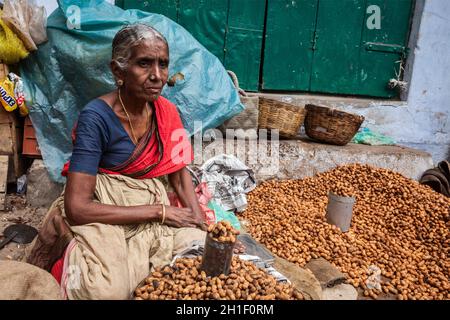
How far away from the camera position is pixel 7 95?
3270mm

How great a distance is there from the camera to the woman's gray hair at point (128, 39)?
2088mm

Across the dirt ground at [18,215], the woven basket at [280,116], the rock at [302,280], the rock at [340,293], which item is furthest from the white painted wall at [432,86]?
the dirt ground at [18,215]

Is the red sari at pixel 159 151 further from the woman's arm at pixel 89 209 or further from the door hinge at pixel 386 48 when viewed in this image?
the door hinge at pixel 386 48

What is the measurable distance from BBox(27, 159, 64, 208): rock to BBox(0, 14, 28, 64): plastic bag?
2.88 ft

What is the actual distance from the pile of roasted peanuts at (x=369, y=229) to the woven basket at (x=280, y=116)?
0.56 metres

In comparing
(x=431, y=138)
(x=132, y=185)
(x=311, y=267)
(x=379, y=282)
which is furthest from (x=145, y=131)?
(x=431, y=138)

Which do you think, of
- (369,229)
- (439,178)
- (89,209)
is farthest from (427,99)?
(89,209)

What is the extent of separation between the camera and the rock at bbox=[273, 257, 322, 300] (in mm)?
2145

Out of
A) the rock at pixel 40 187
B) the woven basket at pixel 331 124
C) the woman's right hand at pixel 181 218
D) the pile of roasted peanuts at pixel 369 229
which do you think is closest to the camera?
the woman's right hand at pixel 181 218

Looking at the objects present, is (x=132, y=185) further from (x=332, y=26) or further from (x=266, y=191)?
(x=332, y=26)

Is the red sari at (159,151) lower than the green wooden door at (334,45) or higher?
lower

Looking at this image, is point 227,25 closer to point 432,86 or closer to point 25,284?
point 432,86

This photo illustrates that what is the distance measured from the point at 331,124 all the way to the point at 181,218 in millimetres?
2409

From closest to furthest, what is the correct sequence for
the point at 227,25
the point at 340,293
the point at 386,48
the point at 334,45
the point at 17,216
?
the point at 340,293
the point at 17,216
the point at 227,25
the point at 334,45
the point at 386,48
